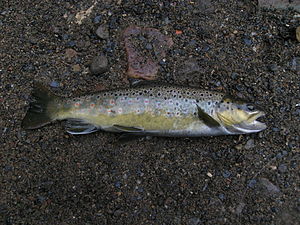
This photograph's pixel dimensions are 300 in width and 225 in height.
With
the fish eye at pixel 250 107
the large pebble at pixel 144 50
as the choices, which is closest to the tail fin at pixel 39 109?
the large pebble at pixel 144 50

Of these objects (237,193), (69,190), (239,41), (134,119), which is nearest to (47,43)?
(134,119)

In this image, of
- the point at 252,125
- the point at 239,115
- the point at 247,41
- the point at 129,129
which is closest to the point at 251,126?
Answer: the point at 252,125

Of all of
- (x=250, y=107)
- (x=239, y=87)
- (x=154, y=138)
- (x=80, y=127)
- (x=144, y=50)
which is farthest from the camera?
(x=144, y=50)

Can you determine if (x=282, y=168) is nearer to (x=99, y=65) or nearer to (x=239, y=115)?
(x=239, y=115)

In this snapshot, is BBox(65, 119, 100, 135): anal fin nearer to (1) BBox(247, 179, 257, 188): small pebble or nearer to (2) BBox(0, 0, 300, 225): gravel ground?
(2) BBox(0, 0, 300, 225): gravel ground

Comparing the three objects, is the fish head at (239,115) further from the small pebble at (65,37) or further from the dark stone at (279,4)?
the small pebble at (65,37)

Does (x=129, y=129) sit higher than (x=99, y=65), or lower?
lower
